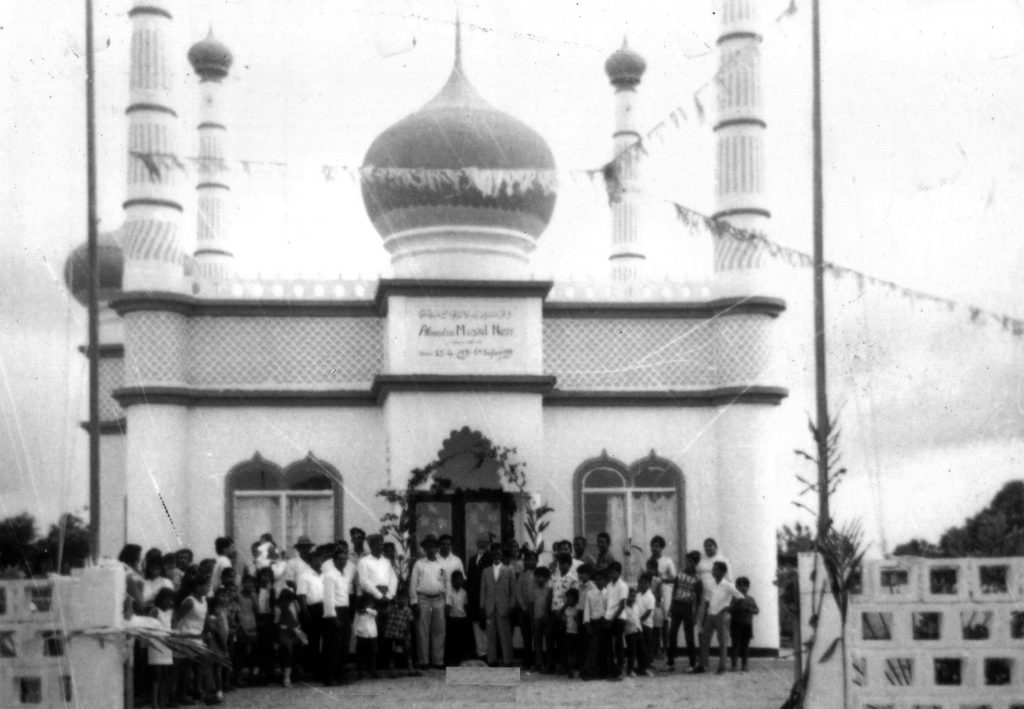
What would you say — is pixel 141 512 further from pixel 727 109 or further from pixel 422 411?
pixel 727 109

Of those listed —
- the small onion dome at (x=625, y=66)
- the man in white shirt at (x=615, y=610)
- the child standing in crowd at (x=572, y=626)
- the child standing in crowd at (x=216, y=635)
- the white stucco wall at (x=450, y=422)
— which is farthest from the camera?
the small onion dome at (x=625, y=66)

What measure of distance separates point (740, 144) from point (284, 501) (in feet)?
21.0

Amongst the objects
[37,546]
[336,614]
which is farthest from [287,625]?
[37,546]

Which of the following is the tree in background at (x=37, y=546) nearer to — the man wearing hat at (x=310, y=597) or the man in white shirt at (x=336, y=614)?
the man wearing hat at (x=310, y=597)

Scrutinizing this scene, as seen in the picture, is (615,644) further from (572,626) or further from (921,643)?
(921,643)

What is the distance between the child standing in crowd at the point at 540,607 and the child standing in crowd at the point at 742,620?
66.9 inches

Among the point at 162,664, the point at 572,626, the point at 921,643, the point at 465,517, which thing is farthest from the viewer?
the point at 465,517

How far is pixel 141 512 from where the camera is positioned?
1584cm

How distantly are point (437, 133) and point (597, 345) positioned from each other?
9.98 feet

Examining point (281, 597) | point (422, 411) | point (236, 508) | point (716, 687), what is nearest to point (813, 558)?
point (716, 687)

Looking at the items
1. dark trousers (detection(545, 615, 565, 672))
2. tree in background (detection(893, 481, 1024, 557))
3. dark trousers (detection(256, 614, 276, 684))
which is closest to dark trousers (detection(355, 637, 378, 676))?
dark trousers (detection(256, 614, 276, 684))

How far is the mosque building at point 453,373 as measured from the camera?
635 inches

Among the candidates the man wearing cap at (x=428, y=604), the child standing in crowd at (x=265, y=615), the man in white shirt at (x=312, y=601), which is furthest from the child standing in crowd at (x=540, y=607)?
the child standing in crowd at (x=265, y=615)

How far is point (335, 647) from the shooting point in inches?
507
